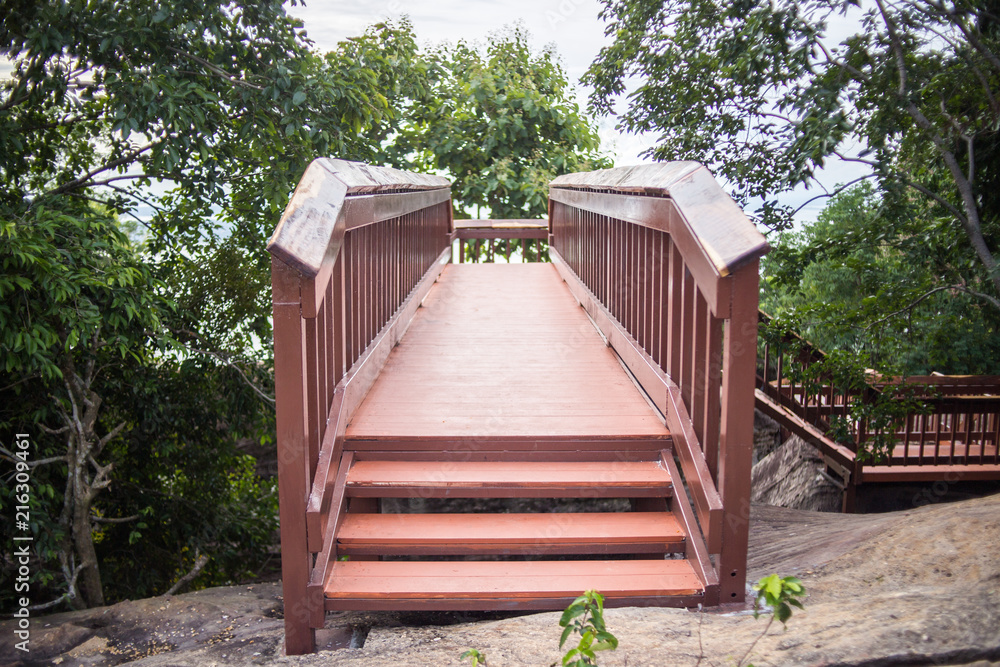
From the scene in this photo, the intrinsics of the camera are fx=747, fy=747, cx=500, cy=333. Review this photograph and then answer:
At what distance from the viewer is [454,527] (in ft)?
9.20

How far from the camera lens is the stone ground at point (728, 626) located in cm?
188

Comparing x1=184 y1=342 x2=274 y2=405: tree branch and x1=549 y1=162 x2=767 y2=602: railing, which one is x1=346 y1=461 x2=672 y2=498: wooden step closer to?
x1=549 y1=162 x2=767 y2=602: railing

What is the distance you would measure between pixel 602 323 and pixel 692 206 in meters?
2.45

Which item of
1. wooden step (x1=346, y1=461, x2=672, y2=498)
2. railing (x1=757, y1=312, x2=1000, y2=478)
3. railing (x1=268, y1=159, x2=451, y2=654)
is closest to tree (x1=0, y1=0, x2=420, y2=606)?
railing (x1=268, y1=159, x2=451, y2=654)

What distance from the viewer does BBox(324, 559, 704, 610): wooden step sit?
97.3 inches

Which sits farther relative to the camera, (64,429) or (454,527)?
(64,429)

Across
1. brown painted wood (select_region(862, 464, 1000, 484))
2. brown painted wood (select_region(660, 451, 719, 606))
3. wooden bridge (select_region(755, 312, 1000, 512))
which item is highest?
brown painted wood (select_region(660, 451, 719, 606))

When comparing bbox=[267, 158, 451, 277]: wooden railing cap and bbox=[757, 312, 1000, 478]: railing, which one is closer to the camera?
bbox=[267, 158, 451, 277]: wooden railing cap

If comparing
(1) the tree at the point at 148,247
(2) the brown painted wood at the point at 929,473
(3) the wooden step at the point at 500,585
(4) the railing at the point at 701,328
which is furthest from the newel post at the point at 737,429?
(2) the brown painted wood at the point at 929,473

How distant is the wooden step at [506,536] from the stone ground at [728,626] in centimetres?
26

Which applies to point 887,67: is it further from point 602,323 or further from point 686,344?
point 686,344

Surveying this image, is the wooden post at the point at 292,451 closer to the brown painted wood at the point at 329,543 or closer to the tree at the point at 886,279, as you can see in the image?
the brown painted wood at the point at 329,543

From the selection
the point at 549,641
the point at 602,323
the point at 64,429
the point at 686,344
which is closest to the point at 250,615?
the point at 549,641

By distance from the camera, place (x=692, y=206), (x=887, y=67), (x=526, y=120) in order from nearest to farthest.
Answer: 1. (x=692, y=206)
2. (x=887, y=67)
3. (x=526, y=120)
